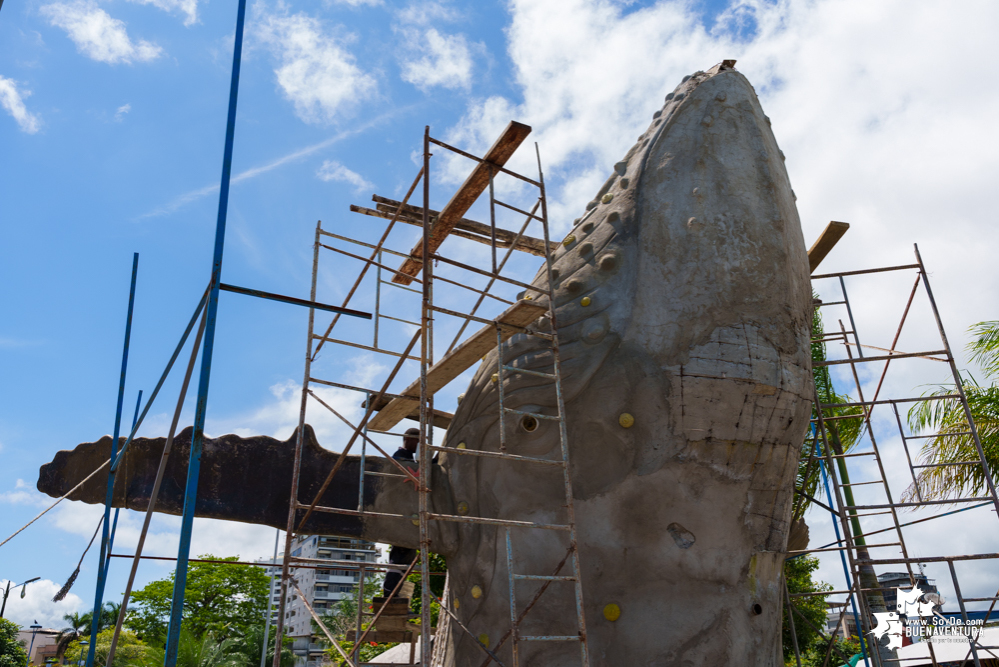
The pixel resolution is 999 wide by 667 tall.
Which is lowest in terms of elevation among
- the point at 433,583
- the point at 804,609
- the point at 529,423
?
the point at 804,609

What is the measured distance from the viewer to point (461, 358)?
838 cm

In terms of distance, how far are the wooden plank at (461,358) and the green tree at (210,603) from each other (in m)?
34.3

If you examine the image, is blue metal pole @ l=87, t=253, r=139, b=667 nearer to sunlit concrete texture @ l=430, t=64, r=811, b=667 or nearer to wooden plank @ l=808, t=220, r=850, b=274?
sunlit concrete texture @ l=430, t=64, r=811, b=667

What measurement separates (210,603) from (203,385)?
3988cm

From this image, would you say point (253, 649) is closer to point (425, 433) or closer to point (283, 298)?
point (425, 433)

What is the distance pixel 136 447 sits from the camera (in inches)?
343

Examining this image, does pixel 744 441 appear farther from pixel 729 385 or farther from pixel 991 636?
pixel 991 636

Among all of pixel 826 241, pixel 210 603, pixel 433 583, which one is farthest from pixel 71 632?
pixel 826 241

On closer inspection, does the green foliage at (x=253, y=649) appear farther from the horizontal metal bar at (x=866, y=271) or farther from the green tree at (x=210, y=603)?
the horizontal metal bar at (x=866, y=271)

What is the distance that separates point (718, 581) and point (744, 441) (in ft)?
5.04

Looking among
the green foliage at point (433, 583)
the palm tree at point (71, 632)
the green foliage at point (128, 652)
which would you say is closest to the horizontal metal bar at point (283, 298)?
the green foliage at point (433, 583)

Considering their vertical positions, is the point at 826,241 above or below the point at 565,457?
above

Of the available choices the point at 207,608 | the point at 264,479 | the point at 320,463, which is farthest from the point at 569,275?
the point at 207,608

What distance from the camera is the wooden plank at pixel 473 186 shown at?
27.0 ft
